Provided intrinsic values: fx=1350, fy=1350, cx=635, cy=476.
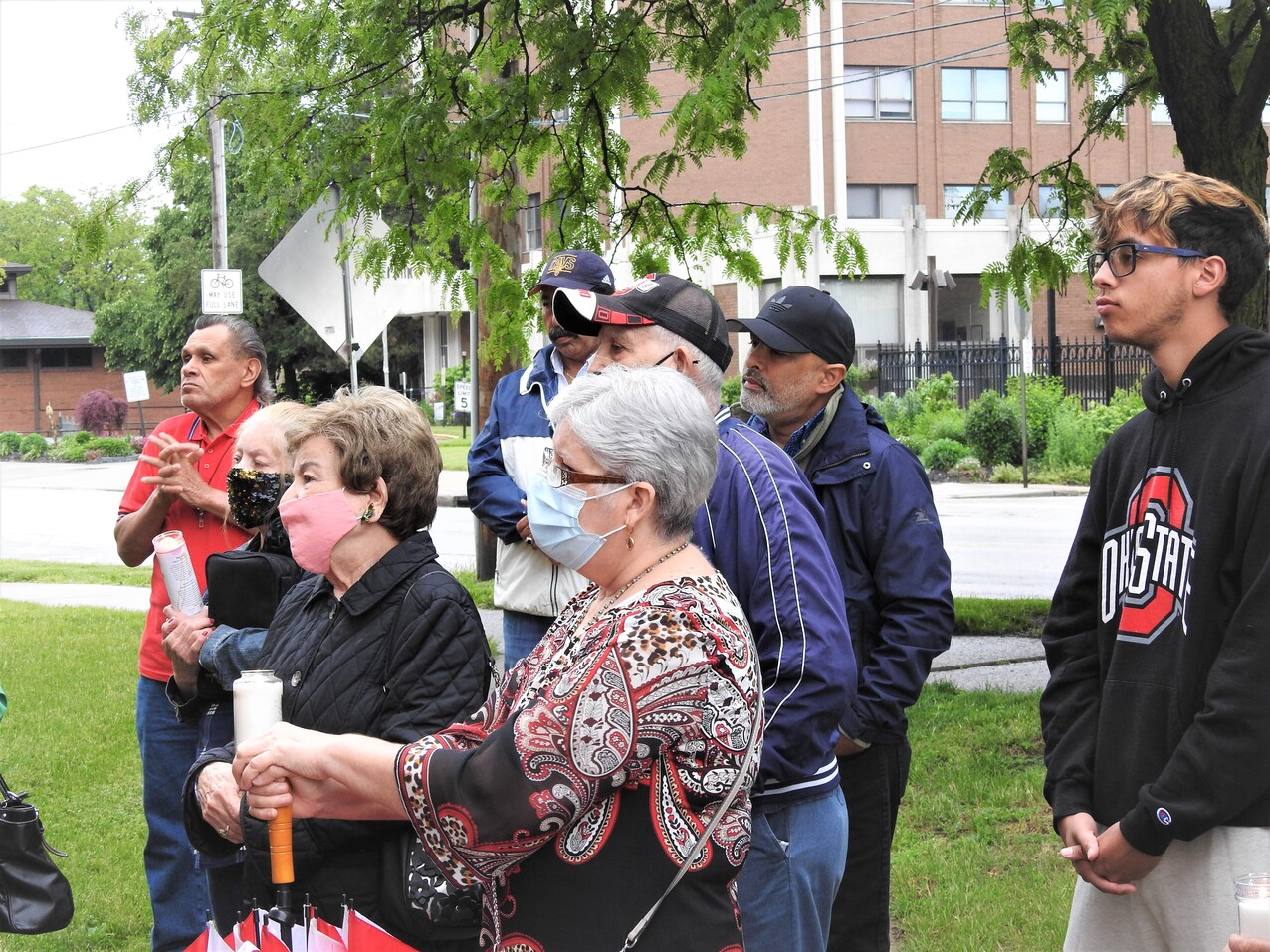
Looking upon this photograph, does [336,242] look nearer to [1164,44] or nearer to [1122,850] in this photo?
[1164,44]

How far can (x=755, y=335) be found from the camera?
12.6 ft

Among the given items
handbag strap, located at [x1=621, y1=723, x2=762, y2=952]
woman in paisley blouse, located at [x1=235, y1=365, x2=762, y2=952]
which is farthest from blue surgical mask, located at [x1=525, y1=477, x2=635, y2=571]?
handbag strap, located at [x1=621, y1=723, x2=762, y2=952]

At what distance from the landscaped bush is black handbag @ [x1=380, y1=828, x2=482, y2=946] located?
51.8 meters

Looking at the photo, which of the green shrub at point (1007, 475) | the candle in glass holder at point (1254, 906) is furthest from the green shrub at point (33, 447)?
the candle in glass holder at point (1254, 906)

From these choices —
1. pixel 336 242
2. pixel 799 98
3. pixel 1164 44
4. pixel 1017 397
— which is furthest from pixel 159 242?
pixel 1164 44

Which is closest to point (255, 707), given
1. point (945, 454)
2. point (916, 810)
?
point (916, 810)

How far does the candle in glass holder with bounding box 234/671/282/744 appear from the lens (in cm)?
255

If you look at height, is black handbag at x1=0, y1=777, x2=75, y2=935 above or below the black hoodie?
below

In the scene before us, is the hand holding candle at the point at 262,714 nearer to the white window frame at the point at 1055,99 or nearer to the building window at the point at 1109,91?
the building window at the point at 1109,91

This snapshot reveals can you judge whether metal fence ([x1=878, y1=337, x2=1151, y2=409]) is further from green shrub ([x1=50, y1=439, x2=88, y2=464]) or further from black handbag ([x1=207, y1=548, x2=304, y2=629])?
black handbag ([x1=207, y1=548, x2=304, y2=629])

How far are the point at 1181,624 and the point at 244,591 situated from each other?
2.41 m

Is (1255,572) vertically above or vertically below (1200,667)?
above

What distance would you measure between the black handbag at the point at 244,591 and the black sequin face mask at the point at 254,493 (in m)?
0.19

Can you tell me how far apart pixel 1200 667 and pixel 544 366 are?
8.61 ft
